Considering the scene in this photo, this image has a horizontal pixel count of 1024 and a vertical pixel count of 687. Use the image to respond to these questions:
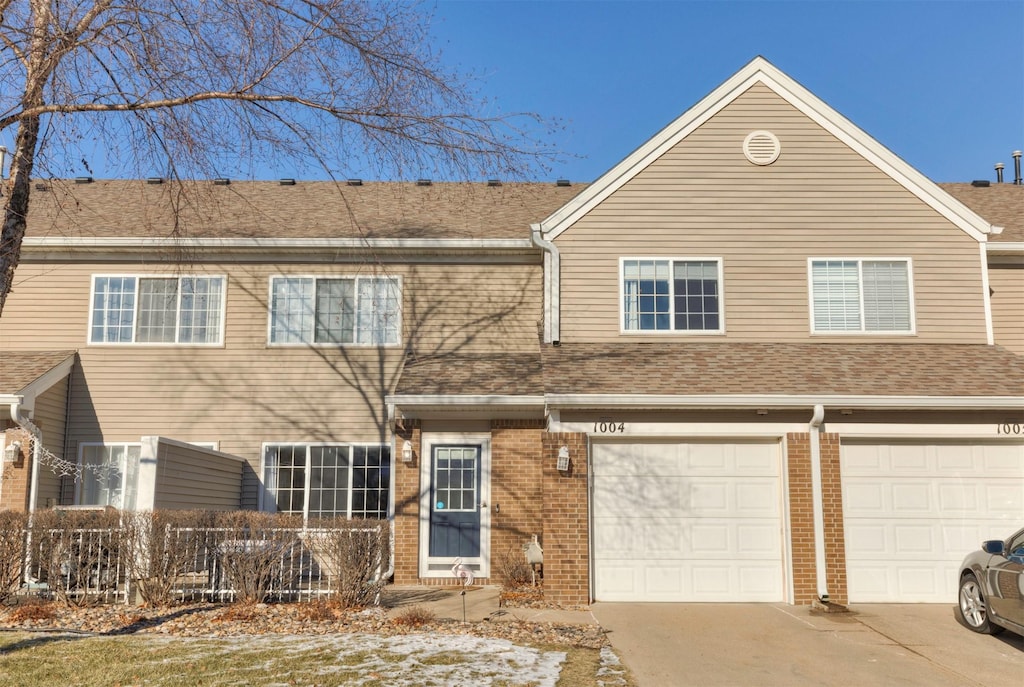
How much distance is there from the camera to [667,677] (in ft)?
26.2

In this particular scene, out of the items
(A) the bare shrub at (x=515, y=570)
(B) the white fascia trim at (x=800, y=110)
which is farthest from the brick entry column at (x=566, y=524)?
(B) the white fascia trim at (x=800, y=110)

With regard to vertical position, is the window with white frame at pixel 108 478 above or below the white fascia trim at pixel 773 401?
below

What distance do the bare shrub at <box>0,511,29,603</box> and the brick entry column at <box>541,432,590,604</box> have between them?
6483 mm

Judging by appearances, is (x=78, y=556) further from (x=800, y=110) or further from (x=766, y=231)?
(x=800, y=110)

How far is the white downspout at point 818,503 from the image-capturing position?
1171 centimetres

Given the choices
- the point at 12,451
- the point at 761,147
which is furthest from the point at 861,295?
the point at 12,451

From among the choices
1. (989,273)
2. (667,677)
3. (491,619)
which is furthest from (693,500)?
(989,273)

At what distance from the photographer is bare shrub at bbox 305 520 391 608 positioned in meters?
10.5

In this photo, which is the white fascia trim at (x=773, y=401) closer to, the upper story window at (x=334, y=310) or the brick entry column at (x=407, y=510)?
the brick entry column at (x=407, y=510)

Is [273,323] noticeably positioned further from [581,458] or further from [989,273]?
[989,273]

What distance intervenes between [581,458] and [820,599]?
3647mm

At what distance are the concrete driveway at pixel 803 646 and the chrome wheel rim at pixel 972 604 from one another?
0.16 meters

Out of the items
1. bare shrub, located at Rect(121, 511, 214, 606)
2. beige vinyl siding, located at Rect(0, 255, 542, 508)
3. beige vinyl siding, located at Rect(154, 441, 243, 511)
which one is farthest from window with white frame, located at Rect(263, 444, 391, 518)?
bare shrub, located at Rect(121, 511, 214, 606)

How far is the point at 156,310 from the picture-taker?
15.5 metres
